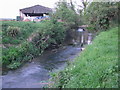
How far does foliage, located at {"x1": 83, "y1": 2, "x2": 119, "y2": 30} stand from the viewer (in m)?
11.2

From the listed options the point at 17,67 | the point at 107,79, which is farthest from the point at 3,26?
Answer: the point at 107,79

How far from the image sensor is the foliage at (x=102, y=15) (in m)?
11.2

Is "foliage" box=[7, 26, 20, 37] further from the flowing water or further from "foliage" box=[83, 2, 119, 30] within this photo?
Result: "foliage" box=[83, 2, 119, 30]

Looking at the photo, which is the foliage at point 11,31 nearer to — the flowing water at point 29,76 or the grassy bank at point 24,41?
the grassy bank at point 24,41

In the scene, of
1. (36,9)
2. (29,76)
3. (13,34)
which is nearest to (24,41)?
(13,34)

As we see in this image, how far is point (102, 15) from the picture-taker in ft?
38.2

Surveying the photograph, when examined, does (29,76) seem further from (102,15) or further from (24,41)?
(102,15)

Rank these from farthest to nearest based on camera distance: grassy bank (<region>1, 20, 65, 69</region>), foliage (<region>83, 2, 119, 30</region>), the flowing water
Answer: foliage (<region>83, 2, 119, 30</region>) → grassy bank (<region>1, 20, 65, 69</region>) → the flowing water

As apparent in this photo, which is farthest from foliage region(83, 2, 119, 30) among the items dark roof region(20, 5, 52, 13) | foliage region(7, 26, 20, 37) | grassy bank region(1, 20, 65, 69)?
dark roof region(20, 5, 52, 13)

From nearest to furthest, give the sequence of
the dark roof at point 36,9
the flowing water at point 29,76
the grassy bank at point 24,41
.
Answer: the flowing water at point 29,76, the grassy bank at point 24,41, the dark roof at point 36,9

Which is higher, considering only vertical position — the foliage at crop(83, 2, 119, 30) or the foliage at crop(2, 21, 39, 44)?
the foliage at crop(83, 2, 119, 30)

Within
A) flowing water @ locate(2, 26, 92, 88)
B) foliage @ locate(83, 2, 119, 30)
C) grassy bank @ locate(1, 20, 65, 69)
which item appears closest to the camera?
flowing water @ locate(2, 26, 92, 88)

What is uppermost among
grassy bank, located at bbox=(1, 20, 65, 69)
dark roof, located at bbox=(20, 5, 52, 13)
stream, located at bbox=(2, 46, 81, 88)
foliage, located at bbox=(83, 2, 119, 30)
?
dark roof, located at bbox=(20, 5, 52, 13)

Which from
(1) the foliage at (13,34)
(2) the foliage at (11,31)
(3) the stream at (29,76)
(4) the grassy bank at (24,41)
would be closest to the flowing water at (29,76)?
(3) the stream at (29,76)
